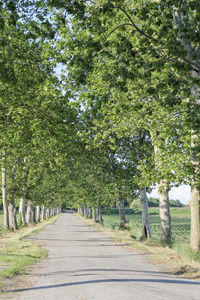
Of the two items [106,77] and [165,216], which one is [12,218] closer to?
[165,216]

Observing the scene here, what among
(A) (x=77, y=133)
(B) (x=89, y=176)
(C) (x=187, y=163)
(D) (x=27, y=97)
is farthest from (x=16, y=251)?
(B) (x=89, y=176)

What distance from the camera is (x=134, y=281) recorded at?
29.5 feet

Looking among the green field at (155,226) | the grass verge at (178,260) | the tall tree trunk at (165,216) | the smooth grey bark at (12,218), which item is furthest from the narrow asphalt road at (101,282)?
the smooth grey bark at (12,218)

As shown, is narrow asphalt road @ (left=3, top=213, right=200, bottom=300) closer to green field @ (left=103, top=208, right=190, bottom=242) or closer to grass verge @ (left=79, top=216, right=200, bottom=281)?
grass verge @ (left=79, top=216, right=200, bottom=281)

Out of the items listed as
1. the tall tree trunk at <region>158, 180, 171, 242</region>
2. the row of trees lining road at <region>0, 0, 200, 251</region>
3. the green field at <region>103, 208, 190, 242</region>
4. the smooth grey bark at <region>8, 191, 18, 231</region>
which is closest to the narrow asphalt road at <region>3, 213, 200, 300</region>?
→ the row of trees lining road at <region>0, 0, 200, 251</region>

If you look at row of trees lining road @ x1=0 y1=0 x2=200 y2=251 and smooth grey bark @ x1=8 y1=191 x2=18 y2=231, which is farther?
smooth grey bark @ x1=8 y1=191 x2=18 y2=231

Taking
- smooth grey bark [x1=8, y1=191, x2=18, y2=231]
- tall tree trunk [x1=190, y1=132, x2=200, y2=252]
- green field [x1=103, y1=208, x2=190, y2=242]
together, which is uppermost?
tall tree trunk [x1=190, y1=132, x2=200, y2=252]

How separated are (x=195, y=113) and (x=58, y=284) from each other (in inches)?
245

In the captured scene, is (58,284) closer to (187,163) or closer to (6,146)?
(187,163)

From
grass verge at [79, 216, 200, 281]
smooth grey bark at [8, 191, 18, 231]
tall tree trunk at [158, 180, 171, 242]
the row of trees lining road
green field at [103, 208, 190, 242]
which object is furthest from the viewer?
smooth grey bark at [8, 191, 18, 231]

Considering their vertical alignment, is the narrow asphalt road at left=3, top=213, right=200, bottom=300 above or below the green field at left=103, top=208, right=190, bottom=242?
above

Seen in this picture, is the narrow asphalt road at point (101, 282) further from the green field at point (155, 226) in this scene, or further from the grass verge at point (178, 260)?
the green field at point (155, 226)

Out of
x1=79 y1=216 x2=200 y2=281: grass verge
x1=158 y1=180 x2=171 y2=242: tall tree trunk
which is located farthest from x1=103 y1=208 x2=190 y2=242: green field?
x1=79 y1=216 x2=200 y2=281: grass verge

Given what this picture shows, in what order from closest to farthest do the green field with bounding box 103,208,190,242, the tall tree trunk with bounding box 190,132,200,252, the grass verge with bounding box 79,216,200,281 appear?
the grass verge with bounding box 79,216,200,281
the tall tree trunk with bounding box 190,132,200,252
the green field with bounding box 103,208,190,242
